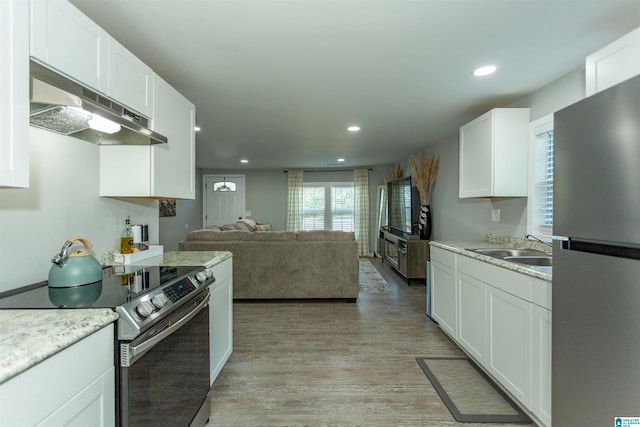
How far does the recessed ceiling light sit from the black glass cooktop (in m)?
2.47

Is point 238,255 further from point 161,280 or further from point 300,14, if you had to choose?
point 300,14

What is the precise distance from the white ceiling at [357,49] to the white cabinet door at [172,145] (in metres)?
0.26

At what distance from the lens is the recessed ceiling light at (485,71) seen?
2178 mm

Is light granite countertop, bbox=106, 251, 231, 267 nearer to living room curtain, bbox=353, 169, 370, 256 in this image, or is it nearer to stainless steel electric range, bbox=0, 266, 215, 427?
stainless steel electric range, bbox=0, 266, 215, 427

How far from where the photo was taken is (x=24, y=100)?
3.18ft

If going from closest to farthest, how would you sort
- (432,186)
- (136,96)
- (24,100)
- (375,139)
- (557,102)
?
(24,100) → (136,96) → (557,102) → (375,139) → (432,186)

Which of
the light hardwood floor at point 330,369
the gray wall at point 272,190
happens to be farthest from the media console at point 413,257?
the gray wall at point 272,190

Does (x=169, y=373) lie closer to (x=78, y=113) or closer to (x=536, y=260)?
(x=78, y=113)

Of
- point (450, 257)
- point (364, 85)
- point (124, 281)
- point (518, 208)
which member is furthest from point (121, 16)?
point (518, 208)

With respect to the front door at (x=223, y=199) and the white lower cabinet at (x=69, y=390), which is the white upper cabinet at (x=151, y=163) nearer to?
the white lower cabinet at (x=69, y=390)

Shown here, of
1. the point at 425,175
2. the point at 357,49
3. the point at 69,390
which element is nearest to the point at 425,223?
the point at 425,175

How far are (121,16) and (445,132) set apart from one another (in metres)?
3.85

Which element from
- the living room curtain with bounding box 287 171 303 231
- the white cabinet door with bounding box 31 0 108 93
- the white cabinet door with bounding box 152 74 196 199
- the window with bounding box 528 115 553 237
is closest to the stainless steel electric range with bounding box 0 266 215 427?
the white cabinet door with bounding box 152 74 196 199

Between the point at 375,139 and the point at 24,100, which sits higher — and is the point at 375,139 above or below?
above
